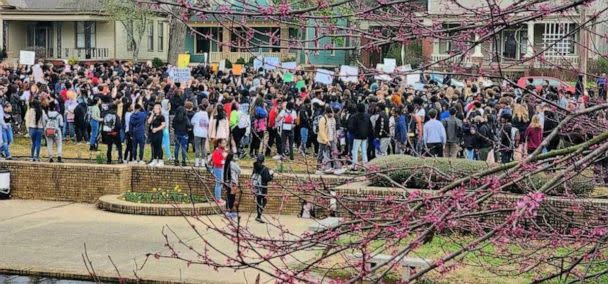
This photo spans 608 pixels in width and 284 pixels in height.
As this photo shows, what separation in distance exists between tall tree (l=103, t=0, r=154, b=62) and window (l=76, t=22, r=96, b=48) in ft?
5.94

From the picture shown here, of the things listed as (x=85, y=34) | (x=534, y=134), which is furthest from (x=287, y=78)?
(x=85, y=34)

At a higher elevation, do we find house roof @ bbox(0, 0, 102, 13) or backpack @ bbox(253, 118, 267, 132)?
house roof @ bbox(0, 0, 102, 13)

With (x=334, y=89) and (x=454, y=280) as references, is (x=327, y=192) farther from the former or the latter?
(x=334, y=89)

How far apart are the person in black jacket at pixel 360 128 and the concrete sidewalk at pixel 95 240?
140 inches

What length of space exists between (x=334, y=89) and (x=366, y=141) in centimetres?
523

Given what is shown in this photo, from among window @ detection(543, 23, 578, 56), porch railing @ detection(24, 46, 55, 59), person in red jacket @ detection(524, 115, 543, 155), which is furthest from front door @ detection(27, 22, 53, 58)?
window @ detection(543, 23, 578, 56)

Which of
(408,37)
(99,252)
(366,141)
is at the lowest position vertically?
(99,252)

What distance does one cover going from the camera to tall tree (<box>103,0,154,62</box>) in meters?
49.0

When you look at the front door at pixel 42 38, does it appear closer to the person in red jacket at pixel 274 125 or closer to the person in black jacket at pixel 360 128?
the person in red jacket at pixel 274 125

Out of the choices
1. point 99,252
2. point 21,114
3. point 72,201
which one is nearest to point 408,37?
point 99,252

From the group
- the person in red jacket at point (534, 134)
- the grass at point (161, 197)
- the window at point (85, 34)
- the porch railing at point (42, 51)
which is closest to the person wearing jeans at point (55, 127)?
the grass at point (161, 197)

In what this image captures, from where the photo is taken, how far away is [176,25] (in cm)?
3619

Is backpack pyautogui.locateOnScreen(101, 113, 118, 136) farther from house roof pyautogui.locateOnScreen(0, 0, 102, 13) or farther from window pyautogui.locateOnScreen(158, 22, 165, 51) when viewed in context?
window pyautogui.locateOnScreen(158, 22, 165, 51)

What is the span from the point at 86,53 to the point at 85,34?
108 cm
